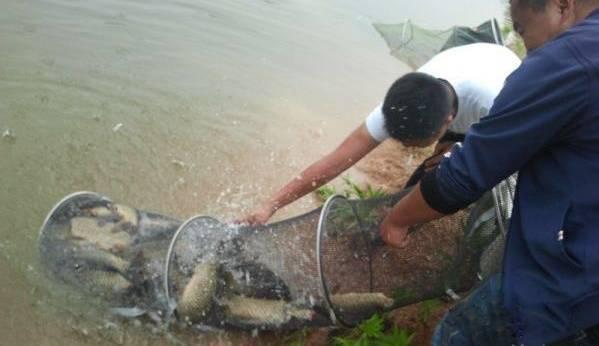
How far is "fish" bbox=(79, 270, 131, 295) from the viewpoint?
318cm

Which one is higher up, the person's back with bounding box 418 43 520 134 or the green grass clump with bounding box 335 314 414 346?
the person's back with bounding box 418 43 520 134

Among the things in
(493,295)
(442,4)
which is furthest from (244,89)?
(442,4)

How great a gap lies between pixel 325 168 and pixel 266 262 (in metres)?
0.71

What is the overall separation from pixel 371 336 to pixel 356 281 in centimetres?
60

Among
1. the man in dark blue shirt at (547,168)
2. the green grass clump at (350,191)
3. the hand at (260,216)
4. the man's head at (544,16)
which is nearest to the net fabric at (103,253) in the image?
the hand at (260,216)

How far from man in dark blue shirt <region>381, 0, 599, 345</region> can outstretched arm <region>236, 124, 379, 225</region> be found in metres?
1.16

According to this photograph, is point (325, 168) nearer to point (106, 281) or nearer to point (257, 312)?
point (257, 312)

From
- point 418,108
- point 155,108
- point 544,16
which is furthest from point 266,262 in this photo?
point 155,108

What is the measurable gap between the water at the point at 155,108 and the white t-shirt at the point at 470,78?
6.38ft

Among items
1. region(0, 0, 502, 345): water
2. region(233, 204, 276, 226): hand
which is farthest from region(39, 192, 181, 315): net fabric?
region(233, 204, 276, 226): hand

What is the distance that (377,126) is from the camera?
318 cm

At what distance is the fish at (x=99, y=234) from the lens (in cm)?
325

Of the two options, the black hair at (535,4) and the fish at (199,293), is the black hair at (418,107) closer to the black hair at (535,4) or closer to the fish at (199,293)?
the black hair at (535,4)

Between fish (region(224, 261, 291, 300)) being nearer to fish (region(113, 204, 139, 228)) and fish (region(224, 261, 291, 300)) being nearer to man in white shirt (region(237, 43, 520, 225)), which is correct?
man in white shirt (region(237, 43, 520, 225))
